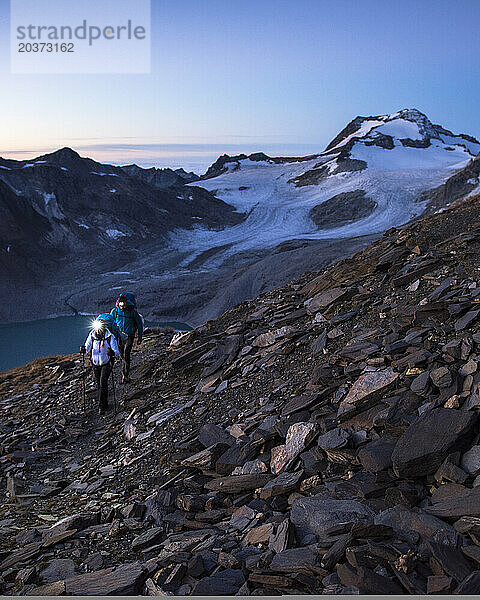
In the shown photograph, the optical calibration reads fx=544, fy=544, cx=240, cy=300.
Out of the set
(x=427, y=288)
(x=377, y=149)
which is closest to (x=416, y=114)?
(x=377, y=149)

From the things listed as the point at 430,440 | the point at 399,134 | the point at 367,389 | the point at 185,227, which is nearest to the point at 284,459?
the point at 367,389

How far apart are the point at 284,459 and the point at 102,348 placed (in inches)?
207

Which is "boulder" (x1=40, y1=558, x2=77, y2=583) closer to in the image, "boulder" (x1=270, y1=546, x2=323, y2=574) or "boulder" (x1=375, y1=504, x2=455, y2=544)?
"boulder" (x1=270, y1=546, x2=323, y2=574)

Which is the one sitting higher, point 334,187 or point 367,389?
point 334,187

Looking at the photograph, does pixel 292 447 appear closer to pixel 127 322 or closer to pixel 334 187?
pixel 127 322

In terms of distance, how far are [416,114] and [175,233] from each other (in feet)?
313

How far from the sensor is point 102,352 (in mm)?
9750

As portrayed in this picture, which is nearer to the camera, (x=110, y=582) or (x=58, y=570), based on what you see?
(x=110, y=582)

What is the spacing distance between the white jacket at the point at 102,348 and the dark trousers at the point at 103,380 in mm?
115

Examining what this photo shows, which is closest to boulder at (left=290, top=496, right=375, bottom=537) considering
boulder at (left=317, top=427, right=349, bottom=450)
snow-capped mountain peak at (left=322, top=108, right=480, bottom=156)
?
boulder at (left=317, top=427, right=349, bottom=450)

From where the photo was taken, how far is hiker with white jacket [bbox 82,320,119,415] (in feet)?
31.8

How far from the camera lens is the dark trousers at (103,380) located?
981cm

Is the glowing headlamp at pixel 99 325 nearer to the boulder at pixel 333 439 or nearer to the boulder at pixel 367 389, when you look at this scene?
the boulder at pixel 367 389

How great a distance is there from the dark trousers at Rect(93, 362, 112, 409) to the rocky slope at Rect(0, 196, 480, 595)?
0.32 meters
